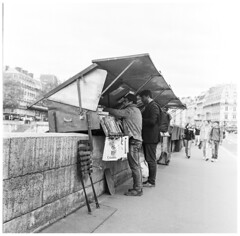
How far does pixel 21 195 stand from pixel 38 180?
32 cm

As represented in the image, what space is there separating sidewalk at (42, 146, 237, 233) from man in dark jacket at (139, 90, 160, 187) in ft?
1.88

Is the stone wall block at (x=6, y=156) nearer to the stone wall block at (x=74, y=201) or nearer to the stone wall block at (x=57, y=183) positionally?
the stone wall block at (x=57, y=183)

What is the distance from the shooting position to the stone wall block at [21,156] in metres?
2.76

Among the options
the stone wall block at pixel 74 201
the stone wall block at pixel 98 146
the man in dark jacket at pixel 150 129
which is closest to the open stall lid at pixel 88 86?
the stone wall block at pixel 98 146

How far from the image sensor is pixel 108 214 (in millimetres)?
→ 3914

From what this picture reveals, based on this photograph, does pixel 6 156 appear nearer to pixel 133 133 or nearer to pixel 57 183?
pixel 57 183

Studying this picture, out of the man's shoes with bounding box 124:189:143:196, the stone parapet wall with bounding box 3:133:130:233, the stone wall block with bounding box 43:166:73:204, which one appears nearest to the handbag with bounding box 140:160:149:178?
the man's shoes with bounding box 124:189:143:196

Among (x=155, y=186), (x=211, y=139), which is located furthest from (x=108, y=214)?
(x=211, y=139)

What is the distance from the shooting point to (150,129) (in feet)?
18.8

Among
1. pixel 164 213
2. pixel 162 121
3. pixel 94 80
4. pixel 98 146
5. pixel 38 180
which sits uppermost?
pixel 94 80

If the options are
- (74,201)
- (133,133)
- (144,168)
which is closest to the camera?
(74,201)

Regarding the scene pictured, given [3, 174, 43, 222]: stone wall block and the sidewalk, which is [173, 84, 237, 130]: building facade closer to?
the sidewalk

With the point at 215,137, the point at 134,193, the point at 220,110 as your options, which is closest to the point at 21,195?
the point at 134,193

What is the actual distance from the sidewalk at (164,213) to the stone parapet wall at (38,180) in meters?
0.24
